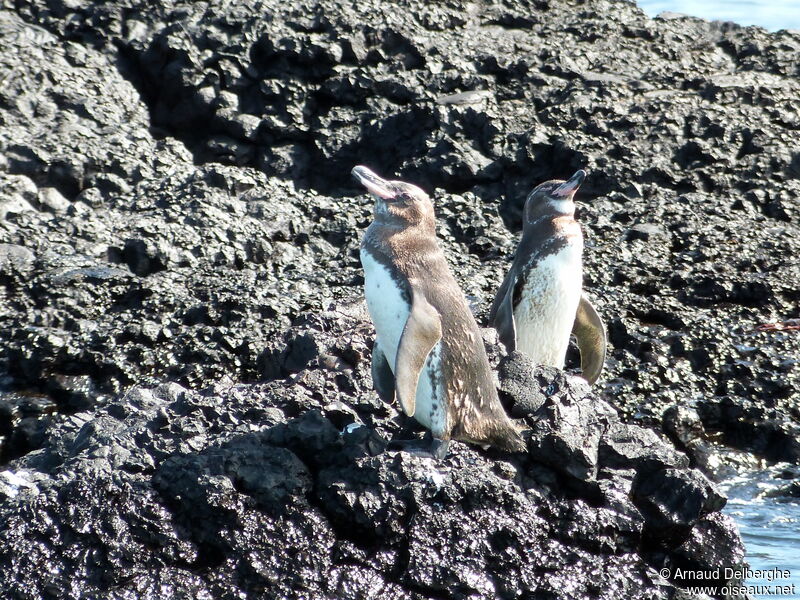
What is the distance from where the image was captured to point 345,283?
866 cm

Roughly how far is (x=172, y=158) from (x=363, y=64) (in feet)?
7.75

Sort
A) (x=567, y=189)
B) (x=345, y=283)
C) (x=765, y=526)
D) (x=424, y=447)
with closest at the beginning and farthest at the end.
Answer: (x=424, y=447) → (x=765, y=526) → (x=567, y=189) → (x=345, y=283)

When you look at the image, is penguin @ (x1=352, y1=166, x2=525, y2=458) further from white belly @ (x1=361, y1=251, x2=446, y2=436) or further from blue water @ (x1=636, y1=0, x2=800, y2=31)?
blue water @ (x1=636, y1=0, x2=800, y2=31)

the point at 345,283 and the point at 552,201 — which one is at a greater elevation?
the point at 552,201

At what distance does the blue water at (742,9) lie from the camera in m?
19.7

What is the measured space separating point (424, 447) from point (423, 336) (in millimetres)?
520

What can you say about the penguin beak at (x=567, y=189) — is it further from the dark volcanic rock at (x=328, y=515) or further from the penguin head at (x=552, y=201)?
the dark volcanic rock at (x=328, y=515)

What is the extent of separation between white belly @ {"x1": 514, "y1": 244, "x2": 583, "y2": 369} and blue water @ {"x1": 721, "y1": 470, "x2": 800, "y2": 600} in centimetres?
155

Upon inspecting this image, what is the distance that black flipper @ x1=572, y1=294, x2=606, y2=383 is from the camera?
757 centimetres

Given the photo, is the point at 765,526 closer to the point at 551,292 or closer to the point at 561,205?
the point at 551,292

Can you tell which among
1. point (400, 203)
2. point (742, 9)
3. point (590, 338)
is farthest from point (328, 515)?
point (742, 9)

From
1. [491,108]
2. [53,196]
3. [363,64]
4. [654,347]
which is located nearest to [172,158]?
[53,196]

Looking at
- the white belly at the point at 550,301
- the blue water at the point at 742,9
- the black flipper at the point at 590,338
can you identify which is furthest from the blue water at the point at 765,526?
the blue water at the point at 742,9

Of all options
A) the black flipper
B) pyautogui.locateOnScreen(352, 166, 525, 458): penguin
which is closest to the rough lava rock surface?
pyautogui.locateOnScreen(352, 166, 525, 458): penguin
